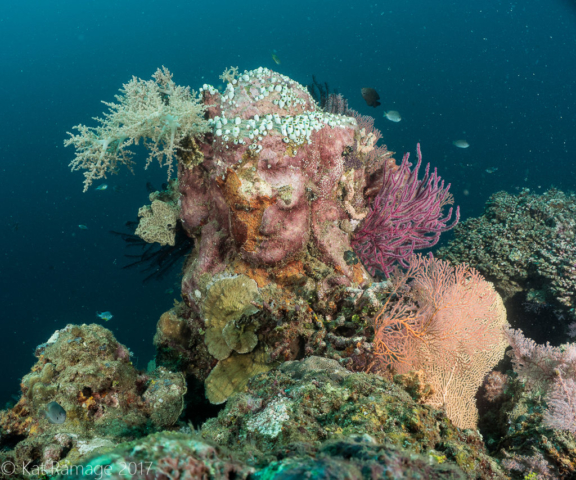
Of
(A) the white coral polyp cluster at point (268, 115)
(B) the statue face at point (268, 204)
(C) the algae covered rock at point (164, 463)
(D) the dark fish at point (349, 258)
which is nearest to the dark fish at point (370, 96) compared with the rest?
(A) the white coral polyp cluster at point (268, 115)

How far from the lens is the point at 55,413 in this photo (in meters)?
2.53

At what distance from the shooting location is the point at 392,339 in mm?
3252

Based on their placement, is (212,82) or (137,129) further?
(212,82)

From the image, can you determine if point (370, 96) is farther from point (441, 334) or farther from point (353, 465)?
point (353, 465)

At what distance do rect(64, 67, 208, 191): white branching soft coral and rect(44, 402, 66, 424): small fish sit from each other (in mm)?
2285

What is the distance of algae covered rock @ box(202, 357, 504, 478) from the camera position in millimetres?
→ 1627

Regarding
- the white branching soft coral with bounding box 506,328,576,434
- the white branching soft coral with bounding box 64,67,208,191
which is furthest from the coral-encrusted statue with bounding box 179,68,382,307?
the white branching soft coral with bounding box 506,328,576,434

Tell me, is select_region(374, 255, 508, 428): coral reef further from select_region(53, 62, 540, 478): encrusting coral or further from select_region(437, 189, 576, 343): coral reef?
select_region(437, 189, 576, 343): coral reef

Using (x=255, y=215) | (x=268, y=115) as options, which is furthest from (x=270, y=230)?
(x=268, y=115)

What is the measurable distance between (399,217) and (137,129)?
12.8ft

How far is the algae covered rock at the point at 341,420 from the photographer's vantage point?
1627 mm

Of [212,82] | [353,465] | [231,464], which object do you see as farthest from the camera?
[212,82]

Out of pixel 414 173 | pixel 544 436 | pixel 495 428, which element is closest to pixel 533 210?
pixel 414 173

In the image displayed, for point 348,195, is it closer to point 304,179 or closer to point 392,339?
point 304,179
